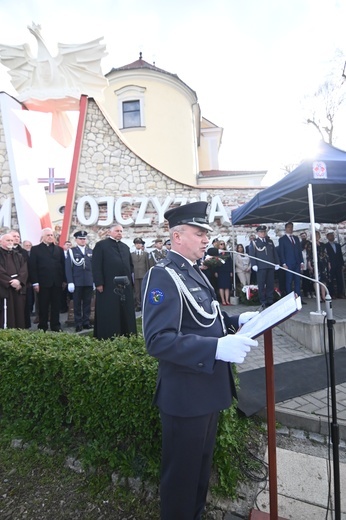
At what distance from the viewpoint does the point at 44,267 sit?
6.73 meters

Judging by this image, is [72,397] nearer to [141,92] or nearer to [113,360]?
[113,360]

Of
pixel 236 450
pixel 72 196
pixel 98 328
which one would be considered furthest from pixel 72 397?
pixel 72 196

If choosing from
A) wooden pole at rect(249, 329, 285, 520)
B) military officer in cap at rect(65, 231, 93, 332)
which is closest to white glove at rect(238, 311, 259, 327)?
wooden pole at rect(249, 329, 285, 520)

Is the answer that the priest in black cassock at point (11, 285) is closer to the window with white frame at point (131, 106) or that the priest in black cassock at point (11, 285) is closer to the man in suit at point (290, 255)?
the man in suit at point (290, 255)

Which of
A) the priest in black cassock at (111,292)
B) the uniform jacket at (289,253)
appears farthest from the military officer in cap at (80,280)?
the uniform jacket at (289,253)

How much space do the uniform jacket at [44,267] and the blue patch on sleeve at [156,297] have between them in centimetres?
565

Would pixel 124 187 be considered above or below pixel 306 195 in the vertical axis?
above

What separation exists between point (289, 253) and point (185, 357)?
25.3 ft

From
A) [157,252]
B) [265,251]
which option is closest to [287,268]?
[265,251]

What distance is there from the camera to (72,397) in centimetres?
271

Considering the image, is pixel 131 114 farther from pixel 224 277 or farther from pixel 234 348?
pixel 234 348

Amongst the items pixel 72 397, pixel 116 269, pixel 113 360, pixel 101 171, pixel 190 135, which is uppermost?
pixel 190 135

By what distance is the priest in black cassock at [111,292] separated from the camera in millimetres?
5031

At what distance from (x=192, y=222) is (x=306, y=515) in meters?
2.19
